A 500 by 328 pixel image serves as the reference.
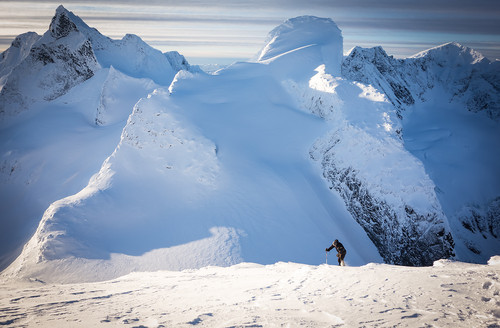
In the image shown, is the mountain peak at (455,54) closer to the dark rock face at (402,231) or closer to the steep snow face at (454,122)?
the steep snow face at (454,122)

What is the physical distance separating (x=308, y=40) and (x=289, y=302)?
38.3 meters

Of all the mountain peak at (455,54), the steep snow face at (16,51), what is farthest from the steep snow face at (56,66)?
the mountain peak at (455,54)

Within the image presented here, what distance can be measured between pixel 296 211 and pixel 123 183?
11.7 m

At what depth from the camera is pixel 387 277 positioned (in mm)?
7078

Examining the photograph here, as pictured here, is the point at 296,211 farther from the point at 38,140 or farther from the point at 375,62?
the point at 375,62

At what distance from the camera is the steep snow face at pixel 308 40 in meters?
34.3

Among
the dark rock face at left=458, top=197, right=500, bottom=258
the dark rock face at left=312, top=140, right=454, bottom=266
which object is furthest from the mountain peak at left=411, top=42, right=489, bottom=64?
the dark rock face at left=312, top=140, right=454, bottom=266

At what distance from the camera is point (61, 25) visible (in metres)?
40.9

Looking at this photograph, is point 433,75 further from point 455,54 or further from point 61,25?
point 61,25

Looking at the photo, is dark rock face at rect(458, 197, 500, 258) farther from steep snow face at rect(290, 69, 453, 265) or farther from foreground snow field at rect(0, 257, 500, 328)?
foreground snow field at rect(0, 257, 500, 328)

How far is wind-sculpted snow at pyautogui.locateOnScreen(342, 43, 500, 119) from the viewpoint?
60156 mm

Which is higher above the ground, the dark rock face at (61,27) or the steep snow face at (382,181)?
the dark rock face at (61,27)

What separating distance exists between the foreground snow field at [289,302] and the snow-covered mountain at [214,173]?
7.73 meters

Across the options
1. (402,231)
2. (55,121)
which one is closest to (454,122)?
(402,231)
